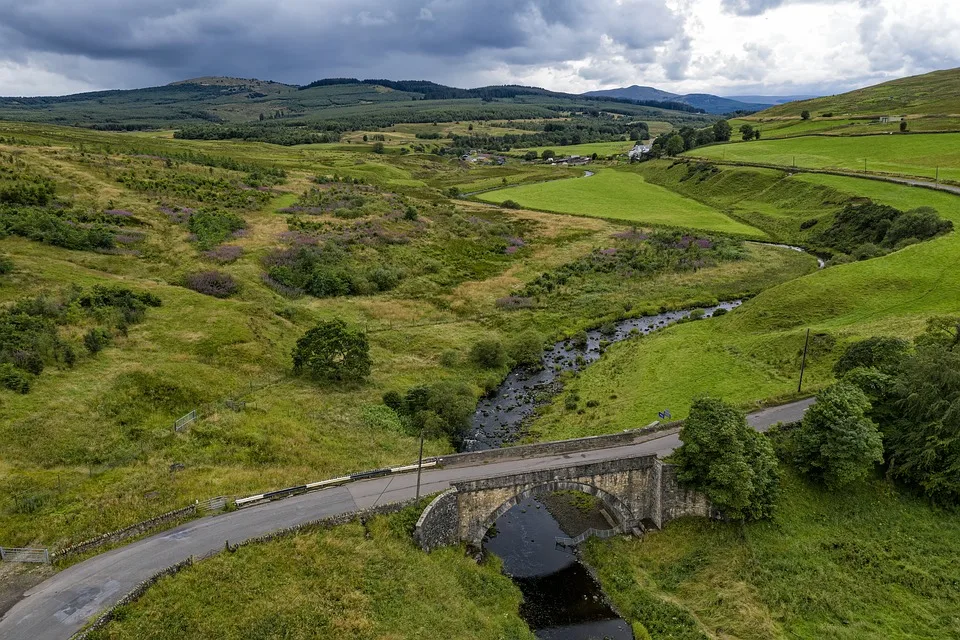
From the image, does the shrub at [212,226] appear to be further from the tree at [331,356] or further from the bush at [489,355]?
the bush at [489,355]

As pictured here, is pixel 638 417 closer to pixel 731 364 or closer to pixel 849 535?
pixel 731 364

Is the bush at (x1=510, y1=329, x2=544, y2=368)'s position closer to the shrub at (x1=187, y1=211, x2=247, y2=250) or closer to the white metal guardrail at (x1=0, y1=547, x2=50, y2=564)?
the white metal guardrail at (x1=0, y1=547, x2=50, y2=564)

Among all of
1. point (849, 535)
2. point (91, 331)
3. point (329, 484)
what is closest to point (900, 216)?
point (849, 535)

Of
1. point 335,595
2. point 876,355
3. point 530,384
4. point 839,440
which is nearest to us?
point 335,595

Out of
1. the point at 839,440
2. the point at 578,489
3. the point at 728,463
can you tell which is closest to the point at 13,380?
the point at 578,489

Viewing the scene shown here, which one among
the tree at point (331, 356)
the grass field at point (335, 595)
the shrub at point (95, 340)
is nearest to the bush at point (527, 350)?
the tree at point (331, 356)

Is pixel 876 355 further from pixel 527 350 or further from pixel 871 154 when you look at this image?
pixel 871 154
